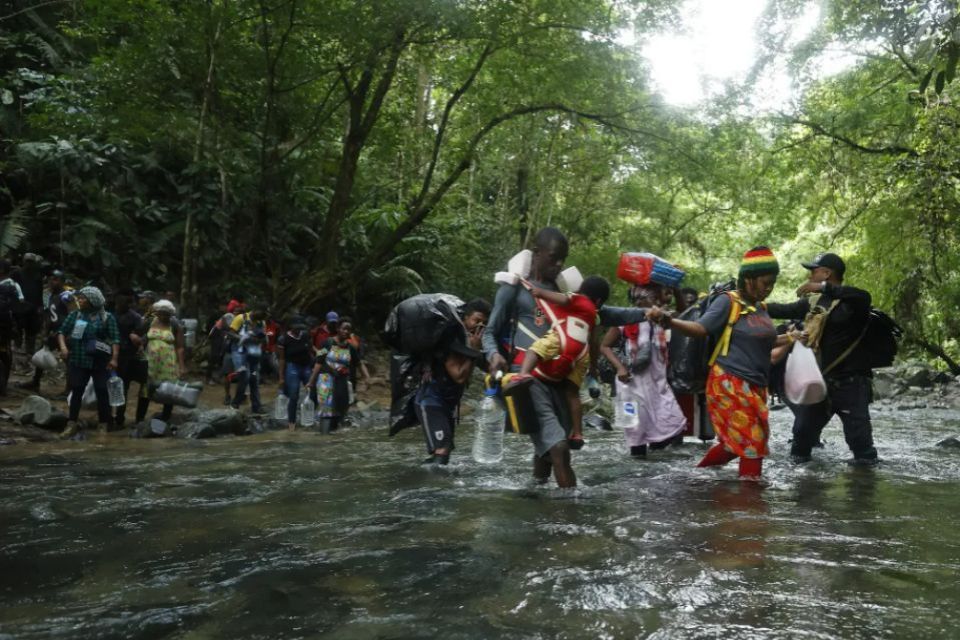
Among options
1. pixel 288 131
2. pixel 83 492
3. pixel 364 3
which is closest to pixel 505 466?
pixel 83 492

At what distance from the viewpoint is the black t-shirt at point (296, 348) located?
13.1 metres

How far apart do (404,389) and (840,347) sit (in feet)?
12.5

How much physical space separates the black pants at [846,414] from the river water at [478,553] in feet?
0.81

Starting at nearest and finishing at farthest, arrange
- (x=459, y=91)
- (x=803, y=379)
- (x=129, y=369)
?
(x=803, y=379)
(x=129, y=369)
(x=459, y=91)

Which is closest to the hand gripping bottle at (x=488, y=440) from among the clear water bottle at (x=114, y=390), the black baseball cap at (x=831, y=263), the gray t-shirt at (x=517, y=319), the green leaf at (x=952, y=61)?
the gray t-shirt at (x=517, y=319)

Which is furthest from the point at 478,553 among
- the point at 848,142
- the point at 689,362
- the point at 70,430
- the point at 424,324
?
the point at 848,142

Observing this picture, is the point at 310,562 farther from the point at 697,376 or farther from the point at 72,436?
the point at 72,436

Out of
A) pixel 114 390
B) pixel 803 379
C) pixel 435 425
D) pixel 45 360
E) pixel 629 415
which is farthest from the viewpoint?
pixel 45 360

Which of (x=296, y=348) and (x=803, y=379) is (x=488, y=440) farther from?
(x=296, y=348)

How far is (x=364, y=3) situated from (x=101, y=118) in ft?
17.9

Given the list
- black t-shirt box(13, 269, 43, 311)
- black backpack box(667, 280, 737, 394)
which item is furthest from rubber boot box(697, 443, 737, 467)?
black t-shirt box(13, 269, 43, 311)

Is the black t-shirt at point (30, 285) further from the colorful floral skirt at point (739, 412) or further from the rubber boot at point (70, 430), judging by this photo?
the colorful floral skirt at point (739, 412)

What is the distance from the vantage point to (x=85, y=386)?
36.8ft

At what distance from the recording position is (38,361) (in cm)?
1308
